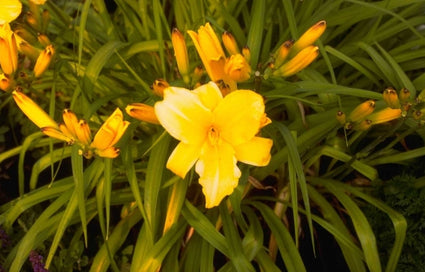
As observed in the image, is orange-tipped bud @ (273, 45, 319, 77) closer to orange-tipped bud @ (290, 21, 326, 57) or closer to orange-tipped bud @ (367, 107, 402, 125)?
orange-tipped bud @ (290, 21, 326, 57)

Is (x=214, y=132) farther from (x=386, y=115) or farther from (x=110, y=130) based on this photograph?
Answer: (x=386, y=115)

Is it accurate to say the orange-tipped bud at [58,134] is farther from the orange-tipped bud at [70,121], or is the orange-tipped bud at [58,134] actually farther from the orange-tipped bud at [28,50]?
the orange-tipped bud at [28,50]

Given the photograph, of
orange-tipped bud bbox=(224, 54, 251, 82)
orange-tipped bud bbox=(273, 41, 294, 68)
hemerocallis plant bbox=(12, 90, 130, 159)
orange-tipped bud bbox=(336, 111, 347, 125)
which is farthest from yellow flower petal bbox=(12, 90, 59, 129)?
orange-tipped bud bbox=(336, 111, 347, 125)

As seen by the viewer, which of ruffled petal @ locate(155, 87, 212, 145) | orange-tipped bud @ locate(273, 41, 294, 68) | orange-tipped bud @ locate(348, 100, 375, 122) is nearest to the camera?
ruffled petal @ locate(155, 87, 212, 145)

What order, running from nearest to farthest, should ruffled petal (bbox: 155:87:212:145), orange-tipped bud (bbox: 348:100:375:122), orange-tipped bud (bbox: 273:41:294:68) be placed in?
ruffled petal (bbox: 155:87:212:145) < orange-tipped bud (bbox: 273:41:294:68) < orange-tipped bud (bbox: 348:100:375:122)

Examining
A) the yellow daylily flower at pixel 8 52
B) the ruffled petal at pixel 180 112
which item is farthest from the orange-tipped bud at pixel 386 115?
the yellow daylily flower at pixel 8 52

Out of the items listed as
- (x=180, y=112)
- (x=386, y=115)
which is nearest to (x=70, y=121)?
(x=180, y=112)

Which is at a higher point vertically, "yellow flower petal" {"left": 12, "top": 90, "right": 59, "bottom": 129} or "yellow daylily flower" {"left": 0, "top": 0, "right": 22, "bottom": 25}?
"yellow daylily flower" {"left": 0, "top": 0, "right": 22, "bottom": 25}
